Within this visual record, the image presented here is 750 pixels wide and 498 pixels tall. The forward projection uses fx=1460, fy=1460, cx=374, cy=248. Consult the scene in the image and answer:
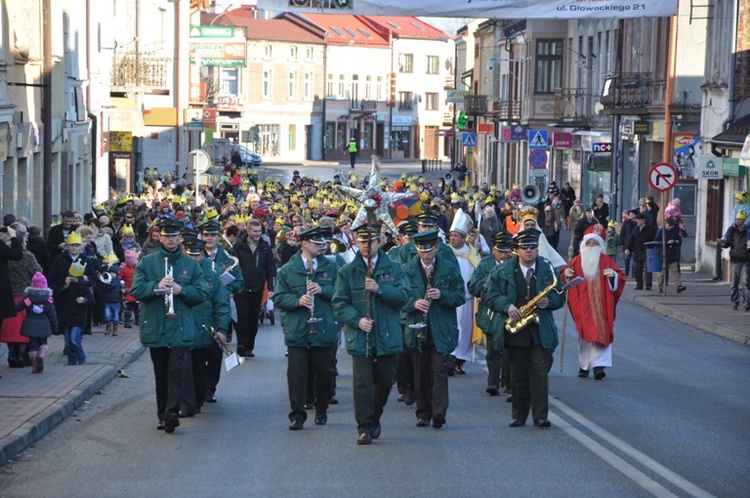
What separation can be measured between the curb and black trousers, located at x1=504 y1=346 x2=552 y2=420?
395 cm

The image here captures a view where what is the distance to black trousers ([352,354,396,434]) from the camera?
11.3 metres

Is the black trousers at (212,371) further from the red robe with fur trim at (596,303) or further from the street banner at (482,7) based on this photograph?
the street banner at (482,7)

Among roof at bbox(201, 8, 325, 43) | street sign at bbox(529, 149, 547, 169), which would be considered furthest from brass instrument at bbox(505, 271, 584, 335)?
roof at bbox(201, 8, 325, 43)

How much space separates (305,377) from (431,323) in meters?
1.14

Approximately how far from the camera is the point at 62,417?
13000 mm

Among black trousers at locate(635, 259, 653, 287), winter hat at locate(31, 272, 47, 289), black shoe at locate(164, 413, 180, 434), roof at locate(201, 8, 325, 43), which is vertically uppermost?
roof at locate(201, 8, 325, 43)

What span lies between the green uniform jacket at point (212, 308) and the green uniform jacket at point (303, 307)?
0.71 m

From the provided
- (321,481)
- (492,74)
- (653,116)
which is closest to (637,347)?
(321,481)

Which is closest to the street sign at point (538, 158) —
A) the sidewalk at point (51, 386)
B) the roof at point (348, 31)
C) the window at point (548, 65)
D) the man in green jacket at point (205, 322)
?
the window at point (548, 65)

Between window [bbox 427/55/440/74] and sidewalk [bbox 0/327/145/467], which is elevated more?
window [bbox 427/55/440/74]

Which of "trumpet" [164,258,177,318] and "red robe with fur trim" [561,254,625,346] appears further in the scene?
"red robe with fur trim" [561,254,625,346]

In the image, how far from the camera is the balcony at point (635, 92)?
40750 mm

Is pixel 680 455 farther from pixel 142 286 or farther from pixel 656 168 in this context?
pixel 656 168

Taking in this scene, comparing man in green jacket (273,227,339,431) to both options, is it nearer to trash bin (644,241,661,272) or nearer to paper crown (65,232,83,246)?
paper crown (65,232,83,246)
